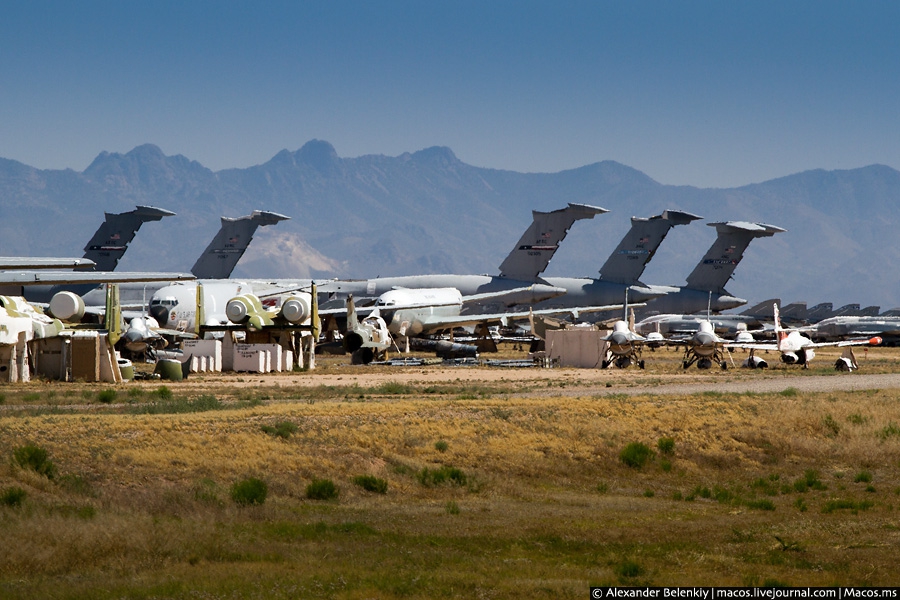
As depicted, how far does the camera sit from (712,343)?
52250mm

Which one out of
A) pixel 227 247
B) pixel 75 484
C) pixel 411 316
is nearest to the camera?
pixel 75 484

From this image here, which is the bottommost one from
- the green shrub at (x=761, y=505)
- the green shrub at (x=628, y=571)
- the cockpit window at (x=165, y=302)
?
the green shrub at (x=761, y=505)

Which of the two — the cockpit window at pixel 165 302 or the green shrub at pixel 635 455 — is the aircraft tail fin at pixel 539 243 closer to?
the cockpit window at pixel 165 302

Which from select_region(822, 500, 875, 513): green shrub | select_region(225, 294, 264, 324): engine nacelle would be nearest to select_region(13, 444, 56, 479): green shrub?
→ select_region(822, 500, 875, 513): green shrub

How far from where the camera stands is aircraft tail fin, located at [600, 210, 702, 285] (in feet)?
303

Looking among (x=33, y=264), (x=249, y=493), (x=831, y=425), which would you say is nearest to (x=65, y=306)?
(x=33, y=264)

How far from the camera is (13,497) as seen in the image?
49.6 feet

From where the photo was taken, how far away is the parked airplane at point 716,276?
95.4 meters

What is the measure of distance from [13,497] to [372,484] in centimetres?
579

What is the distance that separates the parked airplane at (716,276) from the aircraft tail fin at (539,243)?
13.4m

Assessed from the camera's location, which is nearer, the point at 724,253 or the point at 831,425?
the point at 831,425

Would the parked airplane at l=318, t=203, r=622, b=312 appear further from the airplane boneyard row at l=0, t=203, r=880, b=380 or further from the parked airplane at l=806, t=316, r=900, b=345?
the parked airplane at l=806, t=316, r=900, b=345

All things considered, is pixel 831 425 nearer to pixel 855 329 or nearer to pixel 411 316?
pixel 411 316

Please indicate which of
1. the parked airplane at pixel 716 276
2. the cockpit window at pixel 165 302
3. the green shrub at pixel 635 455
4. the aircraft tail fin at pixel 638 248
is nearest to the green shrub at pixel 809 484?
the green shrub at pixel 635 455
